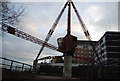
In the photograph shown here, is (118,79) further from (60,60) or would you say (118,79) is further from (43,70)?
(60,60)

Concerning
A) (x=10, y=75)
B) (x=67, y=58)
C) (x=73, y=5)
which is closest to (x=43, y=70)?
(x=67, y=58)

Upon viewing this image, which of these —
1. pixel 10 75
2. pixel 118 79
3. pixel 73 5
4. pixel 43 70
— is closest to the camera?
pixel 118 79

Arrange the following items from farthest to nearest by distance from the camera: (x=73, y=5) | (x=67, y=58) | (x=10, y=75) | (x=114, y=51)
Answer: (x=114, y=51), (x=73, y=5), (x=67, y=58), (x=10, y=75)

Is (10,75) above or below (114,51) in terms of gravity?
below

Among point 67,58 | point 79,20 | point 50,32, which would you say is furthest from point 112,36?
point 67,58

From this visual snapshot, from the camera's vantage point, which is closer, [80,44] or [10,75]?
[10,75]

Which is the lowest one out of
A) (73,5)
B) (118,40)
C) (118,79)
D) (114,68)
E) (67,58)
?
(118,79)

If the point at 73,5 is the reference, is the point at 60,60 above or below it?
below

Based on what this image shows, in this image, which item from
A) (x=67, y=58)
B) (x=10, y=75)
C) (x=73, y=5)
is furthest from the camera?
(x=73, y=5)

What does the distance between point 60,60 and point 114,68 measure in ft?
281

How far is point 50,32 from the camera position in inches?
2142

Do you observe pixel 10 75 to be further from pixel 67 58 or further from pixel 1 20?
pixel 67 58

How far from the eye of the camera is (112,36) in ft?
239

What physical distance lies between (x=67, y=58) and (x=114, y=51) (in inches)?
1433
